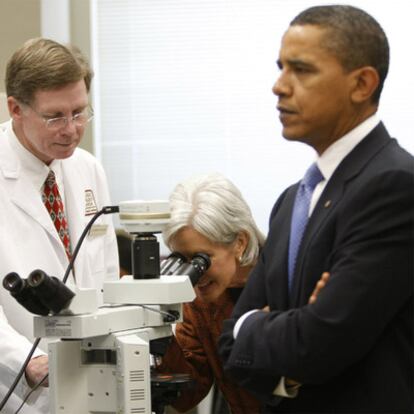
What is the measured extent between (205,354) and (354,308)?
999 millimetres

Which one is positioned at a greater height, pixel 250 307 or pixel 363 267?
pixel 363 267

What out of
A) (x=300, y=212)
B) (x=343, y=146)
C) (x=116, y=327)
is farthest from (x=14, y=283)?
(x=343, y=146)

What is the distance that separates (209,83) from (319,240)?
8.48 ft

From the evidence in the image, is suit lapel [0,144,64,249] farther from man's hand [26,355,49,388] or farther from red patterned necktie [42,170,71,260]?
man's hand [26,355,49,388]

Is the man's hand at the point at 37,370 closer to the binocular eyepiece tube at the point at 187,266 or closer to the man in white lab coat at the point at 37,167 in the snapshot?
the man in white lab coat at the point at 37,167

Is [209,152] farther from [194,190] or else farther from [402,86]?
[194,190]

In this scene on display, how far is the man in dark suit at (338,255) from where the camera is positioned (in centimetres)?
136

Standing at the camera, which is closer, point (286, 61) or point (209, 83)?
point (286, 61)

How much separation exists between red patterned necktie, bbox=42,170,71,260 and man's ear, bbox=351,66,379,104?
47.7 inches

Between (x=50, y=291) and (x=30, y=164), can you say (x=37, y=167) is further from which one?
(x=50, y=291)

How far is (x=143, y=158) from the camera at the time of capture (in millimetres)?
3994

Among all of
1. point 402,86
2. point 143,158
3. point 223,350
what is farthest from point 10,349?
point 402,86

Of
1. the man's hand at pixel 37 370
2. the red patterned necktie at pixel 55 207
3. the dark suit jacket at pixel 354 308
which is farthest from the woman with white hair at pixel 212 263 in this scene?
the dark suit jacket at pixel 354 308

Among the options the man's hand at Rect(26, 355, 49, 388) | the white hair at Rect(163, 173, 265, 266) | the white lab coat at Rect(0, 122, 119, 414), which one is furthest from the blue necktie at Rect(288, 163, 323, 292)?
the white lab coat at Rect(0, 122, 119, 414)
